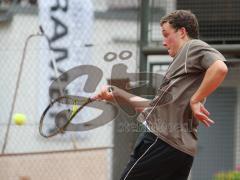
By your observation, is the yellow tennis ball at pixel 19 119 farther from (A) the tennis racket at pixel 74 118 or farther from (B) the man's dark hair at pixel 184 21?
Result: (B) the man's dark hair at pixel 184 21

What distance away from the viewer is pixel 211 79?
3215 mm

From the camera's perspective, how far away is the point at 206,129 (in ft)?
19.5

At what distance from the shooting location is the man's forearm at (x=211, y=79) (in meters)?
3.21

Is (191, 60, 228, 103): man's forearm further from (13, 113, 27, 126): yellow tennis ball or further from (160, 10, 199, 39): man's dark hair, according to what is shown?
(13, 113, 27, 126): yellow tennis ball

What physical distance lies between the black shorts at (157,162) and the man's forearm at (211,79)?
34cm

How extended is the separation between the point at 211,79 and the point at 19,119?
134 inches

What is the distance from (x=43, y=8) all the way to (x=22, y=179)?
1728mm

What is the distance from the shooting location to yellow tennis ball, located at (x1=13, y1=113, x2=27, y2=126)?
6258mm

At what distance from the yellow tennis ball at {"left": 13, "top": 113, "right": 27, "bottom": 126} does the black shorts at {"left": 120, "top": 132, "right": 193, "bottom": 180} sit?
2965mm

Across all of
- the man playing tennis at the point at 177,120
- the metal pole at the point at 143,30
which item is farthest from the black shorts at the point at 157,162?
the metal pole at the point at 143,30

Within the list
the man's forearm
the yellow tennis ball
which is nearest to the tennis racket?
the yellow tennis ball

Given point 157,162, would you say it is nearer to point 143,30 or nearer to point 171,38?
point 171,38

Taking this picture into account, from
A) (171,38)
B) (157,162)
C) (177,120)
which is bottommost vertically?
(157,162)

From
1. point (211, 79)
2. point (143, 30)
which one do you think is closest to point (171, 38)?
point (211, 79)
